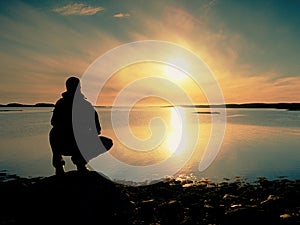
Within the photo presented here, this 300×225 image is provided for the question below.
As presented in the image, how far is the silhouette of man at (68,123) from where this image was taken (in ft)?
37.3

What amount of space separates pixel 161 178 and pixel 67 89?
44.0ft

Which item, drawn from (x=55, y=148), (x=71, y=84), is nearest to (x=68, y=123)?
(x=55, y=148)

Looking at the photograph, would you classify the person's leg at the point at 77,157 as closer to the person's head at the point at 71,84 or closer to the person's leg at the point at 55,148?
the person's leg at the point at 55,148

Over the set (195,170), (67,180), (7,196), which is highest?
(67,180)

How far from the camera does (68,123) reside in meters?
11.4

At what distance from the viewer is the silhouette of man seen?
37.3ft

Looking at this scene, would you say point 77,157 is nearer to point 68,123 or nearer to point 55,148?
point 55,148

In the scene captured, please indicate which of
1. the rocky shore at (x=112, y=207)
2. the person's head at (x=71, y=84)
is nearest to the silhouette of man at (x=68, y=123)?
the person's head at (x=71, y=84)

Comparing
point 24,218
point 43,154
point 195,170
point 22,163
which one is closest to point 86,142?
point 24,218

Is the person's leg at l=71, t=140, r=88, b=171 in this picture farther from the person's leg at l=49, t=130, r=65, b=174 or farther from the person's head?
the person's head

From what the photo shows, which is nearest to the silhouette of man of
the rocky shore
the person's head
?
the person's head

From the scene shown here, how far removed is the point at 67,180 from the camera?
11531 millimetres

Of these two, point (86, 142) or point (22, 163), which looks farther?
point (22, 163)

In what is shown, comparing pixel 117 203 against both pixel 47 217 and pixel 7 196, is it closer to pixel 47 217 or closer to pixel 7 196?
pixel 47 217
